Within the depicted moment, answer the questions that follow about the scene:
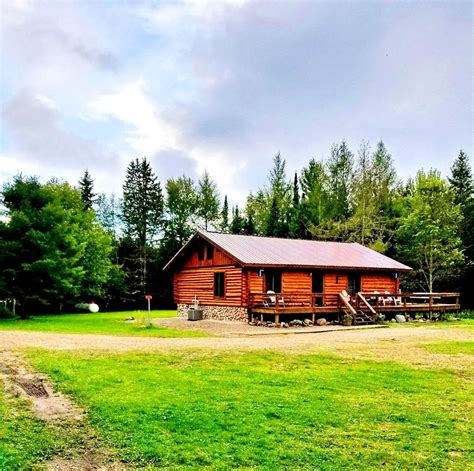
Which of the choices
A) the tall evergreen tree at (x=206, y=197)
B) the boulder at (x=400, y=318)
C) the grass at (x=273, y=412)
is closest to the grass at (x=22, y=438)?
the grass at (x=273, y=412)

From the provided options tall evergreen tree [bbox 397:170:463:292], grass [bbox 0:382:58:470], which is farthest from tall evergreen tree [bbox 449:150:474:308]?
grass [bbox 0:382:58:470]

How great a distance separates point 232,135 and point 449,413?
2619cm

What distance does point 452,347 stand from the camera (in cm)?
1391

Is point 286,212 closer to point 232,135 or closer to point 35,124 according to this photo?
point 232,135

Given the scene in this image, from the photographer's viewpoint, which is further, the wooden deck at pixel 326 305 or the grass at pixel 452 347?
the wooden deck at pixel 326 305

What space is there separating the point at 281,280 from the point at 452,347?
35.2ft

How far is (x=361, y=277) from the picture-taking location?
2664 cm

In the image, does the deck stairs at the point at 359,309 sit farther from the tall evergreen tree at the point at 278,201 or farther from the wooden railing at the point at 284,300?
the tall evergreen tree at the point at 278,201

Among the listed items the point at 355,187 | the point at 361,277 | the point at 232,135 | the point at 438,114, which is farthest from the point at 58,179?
the point at 438,114

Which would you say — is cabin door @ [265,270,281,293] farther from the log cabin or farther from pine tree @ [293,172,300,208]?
pine tree @ [293,172,300,208]

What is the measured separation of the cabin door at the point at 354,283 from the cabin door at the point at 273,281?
4.98 metres

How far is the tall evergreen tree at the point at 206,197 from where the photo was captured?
44.5 meters

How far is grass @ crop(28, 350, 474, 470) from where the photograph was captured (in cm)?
540

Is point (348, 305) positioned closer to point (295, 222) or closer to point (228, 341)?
point (228, 341)
